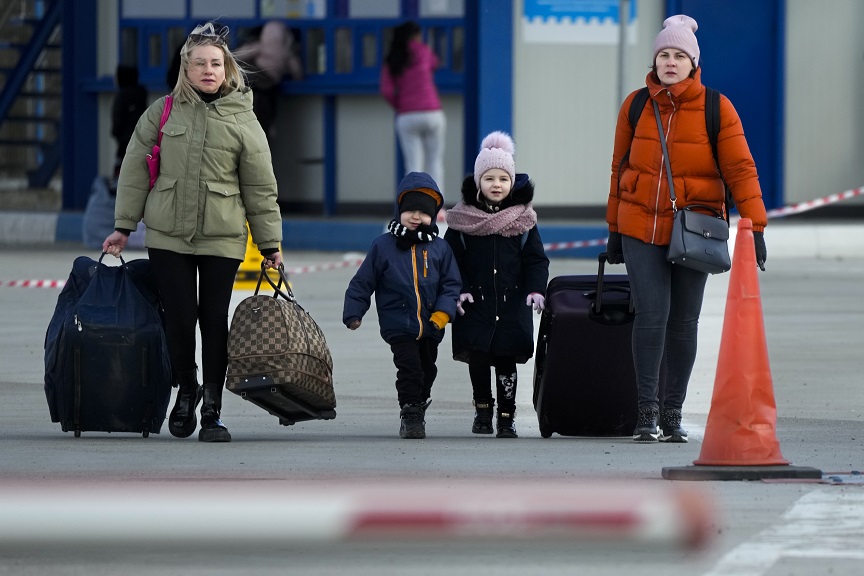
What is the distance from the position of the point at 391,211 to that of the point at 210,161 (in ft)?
40.8

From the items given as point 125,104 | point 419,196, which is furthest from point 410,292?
point 125,104

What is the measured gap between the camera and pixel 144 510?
4.93 meters

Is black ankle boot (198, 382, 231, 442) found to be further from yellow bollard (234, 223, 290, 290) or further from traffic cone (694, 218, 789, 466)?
yellow bollard (234, 223, 290, 290)

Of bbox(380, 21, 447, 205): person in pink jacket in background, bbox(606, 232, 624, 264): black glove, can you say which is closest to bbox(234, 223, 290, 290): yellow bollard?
bbox(606, 232, 624, 264): black glove

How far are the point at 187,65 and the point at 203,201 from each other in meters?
0.55

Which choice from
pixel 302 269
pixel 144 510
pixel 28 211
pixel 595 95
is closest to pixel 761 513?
pixel 144 510

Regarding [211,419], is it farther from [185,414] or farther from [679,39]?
[679,39]

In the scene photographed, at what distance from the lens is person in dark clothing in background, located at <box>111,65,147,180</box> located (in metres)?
19.0

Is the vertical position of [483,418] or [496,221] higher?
[496,221]

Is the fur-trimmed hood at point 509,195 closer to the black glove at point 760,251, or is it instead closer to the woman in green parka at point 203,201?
the woman in green parka at point 203,201

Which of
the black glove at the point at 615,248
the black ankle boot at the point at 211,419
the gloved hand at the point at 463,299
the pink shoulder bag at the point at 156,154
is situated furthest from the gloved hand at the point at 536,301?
the pink shoulder bag at the point at 156,154

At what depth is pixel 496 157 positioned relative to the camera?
8180 millimetres

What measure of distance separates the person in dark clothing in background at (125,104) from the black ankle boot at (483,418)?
37.2ft

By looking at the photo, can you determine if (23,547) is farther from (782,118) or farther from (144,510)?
(782,118)
